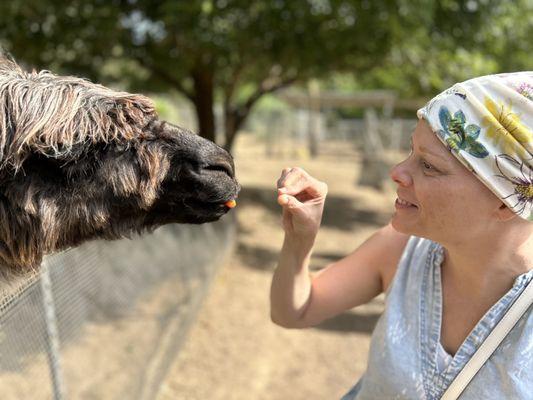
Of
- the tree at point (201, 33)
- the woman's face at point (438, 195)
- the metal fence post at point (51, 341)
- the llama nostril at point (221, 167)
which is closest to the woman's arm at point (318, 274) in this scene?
the llama nostril at point (221, 167)

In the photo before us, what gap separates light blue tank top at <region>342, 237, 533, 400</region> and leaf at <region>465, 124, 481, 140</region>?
0.47m

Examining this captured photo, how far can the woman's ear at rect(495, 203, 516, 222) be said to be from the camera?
1.57 m

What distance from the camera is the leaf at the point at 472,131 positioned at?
4.98ft

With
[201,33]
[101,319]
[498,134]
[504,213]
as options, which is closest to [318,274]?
[504,213]

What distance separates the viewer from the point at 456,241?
1679mm

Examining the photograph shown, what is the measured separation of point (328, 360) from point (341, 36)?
5.26 m

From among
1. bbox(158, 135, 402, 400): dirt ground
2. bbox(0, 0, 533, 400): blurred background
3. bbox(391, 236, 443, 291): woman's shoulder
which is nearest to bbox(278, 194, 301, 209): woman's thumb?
bbox(391, 236, 443, 291): woman's shoulder

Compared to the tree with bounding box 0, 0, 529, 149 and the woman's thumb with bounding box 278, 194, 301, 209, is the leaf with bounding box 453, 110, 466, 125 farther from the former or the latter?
the tree with bounding box 0, 0, 529, 149

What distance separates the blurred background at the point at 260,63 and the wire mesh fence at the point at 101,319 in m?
0.07

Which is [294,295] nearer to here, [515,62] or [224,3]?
[224,3]

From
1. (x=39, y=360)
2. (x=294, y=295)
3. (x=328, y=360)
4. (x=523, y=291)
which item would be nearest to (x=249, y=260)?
(x=328, y=360)

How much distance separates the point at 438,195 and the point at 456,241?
0.17 metres

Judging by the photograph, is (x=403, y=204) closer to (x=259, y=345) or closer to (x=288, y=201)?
(x=288, y=201)

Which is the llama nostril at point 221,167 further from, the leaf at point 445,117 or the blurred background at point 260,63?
the blurred background at point 260,63
